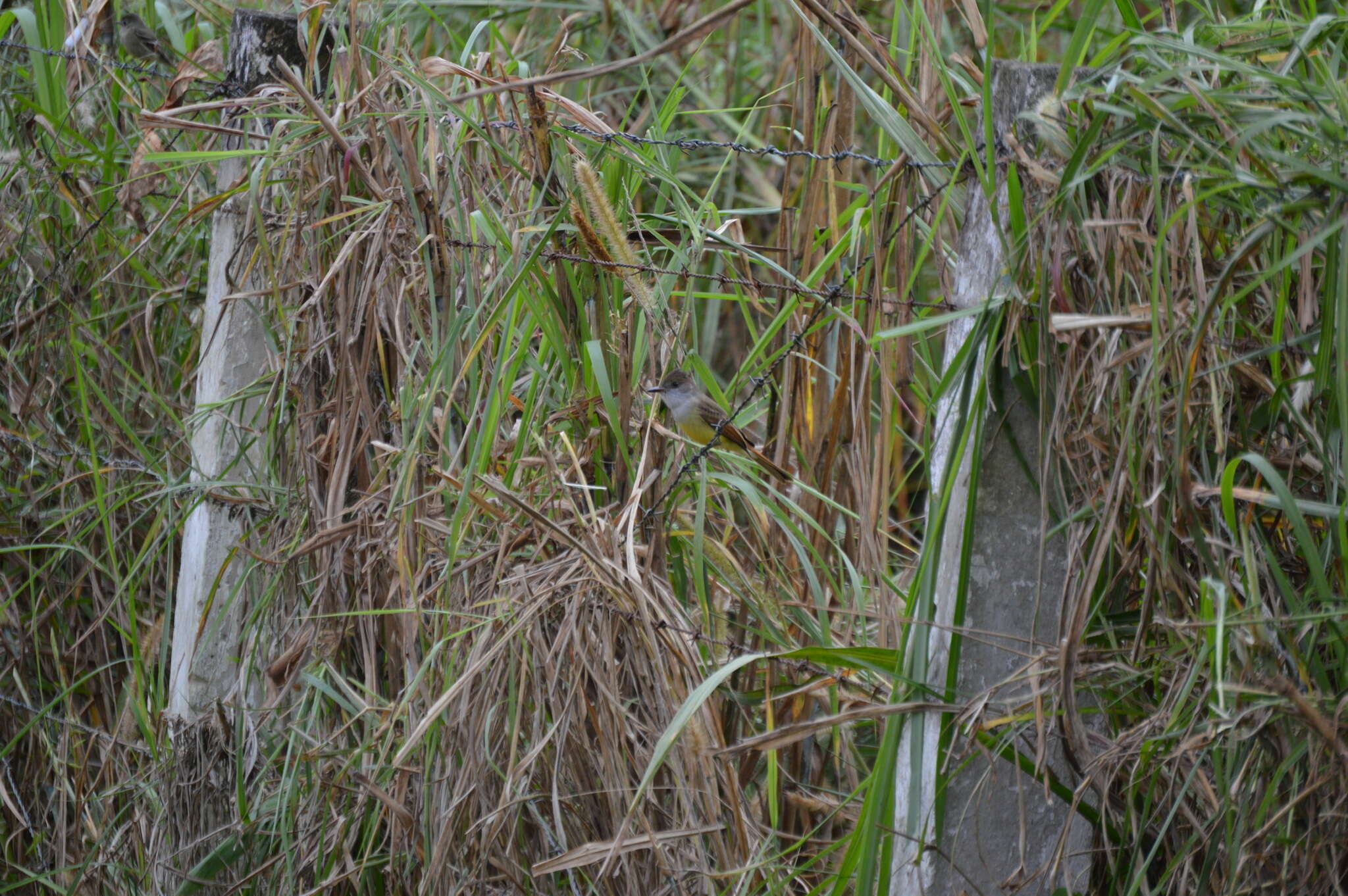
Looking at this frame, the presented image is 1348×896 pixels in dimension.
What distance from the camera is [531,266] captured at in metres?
2.25

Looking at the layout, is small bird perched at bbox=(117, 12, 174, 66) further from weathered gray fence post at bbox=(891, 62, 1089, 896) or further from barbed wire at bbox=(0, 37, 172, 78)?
weathered gray fence post at bbox=(891, 62, 1089, 896)

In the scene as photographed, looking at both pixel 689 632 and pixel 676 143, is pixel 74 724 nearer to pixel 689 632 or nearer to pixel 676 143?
pixel 689 632

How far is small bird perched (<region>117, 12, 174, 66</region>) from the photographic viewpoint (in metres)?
3.88

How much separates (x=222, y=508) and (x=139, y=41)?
1933mm

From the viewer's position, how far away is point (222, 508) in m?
2.96

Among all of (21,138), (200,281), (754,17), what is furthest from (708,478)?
(754,17)

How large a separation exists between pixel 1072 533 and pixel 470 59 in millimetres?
1939

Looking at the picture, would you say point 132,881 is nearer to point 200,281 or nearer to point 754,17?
point 200,281

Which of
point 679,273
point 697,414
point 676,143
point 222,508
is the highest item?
point 676,143

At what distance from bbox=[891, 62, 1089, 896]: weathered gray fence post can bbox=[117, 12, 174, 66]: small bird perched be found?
3113 millimetres

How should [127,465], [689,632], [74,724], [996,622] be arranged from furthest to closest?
[127,465]
[74,724]
[689,632]
[996,622]

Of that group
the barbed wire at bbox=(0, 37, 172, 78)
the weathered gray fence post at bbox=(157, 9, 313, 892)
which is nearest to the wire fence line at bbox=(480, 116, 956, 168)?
the weathered gray fence post at bbox=(157, 9, 313, 892)

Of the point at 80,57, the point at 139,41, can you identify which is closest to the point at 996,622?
the point at 80,57

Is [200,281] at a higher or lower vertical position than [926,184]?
lower
